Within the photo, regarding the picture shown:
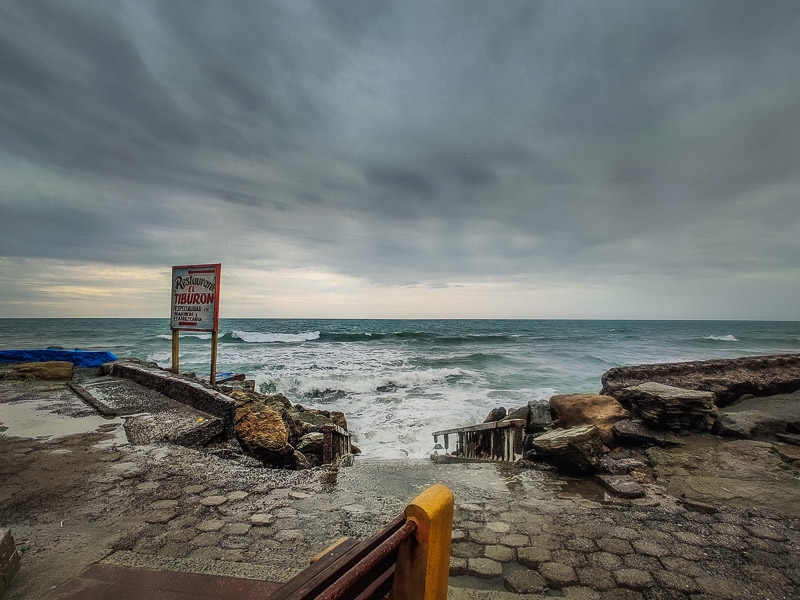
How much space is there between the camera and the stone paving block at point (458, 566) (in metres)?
2.46

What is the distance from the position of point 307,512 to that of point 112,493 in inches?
68.1

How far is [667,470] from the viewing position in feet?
14.1

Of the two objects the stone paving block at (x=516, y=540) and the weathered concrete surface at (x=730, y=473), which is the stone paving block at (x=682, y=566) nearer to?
the stone paving block at (x=516, y=540)

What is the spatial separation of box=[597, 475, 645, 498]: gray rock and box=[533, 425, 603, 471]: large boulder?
0.79ft

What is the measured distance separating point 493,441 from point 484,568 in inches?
127

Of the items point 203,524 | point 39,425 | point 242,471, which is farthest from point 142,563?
point 39,425

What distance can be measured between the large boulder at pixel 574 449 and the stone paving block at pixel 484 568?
2.31 meters

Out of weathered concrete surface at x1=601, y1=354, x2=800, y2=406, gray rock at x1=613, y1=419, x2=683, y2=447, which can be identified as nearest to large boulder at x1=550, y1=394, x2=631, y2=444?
gray rock at x1=613, y1=419, x2=683, y2=447

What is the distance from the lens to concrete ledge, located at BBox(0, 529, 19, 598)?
199 centimetres

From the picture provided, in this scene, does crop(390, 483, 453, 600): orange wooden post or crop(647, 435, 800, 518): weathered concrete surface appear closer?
crop(390, 483, 453, 600): orange wooden post

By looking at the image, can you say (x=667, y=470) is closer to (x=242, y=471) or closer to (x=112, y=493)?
(x=242, y=471)

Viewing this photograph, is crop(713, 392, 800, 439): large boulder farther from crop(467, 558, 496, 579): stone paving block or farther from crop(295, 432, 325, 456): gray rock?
crop(295, 432, 325, 456): gray rock

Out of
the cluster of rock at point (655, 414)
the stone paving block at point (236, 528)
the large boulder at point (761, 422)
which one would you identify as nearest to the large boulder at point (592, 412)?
the cluster of rock at point (655, 414)

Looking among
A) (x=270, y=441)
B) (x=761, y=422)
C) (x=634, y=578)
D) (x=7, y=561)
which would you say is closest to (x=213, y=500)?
(x=7, y=561)
